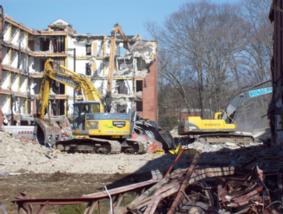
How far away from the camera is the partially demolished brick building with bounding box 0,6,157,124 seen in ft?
220

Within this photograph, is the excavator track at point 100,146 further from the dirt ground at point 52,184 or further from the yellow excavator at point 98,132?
the dirt ground at point 52,184

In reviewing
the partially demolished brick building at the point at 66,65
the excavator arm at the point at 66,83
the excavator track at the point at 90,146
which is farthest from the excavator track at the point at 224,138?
the partially demolished brick building at the point at 66,65

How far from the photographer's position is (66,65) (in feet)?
238

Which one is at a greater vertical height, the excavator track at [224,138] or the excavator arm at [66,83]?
the excavator arm at [66,83]

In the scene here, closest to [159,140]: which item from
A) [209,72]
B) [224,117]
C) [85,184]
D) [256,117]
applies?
[224,117]

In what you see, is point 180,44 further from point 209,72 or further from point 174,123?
point 174,123

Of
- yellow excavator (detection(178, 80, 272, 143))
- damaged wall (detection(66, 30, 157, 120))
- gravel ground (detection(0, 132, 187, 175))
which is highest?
damaged wall (detection(66, 30, 157, 120))

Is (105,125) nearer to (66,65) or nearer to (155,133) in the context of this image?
(155,133)

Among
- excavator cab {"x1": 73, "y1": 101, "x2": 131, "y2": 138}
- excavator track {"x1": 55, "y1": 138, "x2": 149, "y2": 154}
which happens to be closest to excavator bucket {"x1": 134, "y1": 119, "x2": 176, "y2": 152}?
excavator track {"x1": 55, "y1": 138, "x2": 149, "y2": 154}

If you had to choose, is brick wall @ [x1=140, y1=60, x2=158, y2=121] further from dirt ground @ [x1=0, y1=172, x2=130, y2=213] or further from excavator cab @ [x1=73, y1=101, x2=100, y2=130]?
dirt ground @ [x1=0, y1=172, x2=130, y2=213]

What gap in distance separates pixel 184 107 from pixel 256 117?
16.2 metres

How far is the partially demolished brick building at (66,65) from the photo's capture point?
220ft

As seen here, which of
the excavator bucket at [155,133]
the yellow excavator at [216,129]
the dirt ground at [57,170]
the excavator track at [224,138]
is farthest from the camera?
the excavator track at [224,138]

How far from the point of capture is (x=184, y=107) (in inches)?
2896
